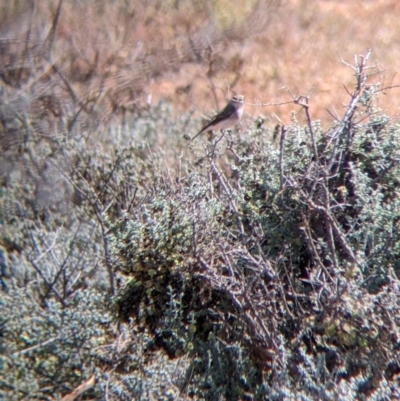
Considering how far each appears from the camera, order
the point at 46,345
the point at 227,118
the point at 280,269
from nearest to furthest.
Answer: the point at 46,345 < the point at 280,269 < the point at 227,118

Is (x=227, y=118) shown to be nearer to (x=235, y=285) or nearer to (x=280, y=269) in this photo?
(x=280, y=269)

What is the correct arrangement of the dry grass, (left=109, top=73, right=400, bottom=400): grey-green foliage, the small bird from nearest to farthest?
(left=109, top=73, right=400, bottom=400): grey-green foliage, the small bird, the dry grass

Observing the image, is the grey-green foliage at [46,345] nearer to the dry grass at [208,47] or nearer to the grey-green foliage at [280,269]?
the grey-green foliage at [280,269]

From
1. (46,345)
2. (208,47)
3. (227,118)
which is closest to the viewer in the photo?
(46,345)

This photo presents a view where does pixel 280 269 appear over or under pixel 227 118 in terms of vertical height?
under

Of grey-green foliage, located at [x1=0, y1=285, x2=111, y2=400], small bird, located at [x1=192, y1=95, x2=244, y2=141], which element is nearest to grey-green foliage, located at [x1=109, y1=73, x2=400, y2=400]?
grey-green foliage, located at [x1=0, y1=285, x2=111, y2=400]

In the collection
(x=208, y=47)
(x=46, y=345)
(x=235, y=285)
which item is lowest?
(x=46, y=345)

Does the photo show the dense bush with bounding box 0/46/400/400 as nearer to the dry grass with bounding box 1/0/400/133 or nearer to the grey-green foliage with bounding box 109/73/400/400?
the grey-green foliage with bounding box 109/73/400/400

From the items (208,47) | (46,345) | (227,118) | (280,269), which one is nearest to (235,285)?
(280,269)
